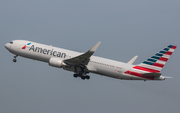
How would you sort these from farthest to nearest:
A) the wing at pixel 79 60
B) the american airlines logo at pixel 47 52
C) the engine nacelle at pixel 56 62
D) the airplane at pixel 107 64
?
the american airlines logo at pixel 47 52
the engine nacelle at pixel 56 62
the airplane at pixel 107 64
the wing at pixel 79 60

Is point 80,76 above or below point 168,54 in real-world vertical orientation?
below

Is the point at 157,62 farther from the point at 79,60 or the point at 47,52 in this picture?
the point at 47,52

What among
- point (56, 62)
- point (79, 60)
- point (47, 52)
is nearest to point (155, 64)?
point (79, 60)

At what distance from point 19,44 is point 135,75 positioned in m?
22.8

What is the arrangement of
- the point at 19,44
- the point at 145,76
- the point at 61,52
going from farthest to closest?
the point at 19,44
the point at 61,52
the point at 145,76

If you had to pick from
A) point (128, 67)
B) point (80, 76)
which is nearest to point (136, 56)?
point (128, 67)

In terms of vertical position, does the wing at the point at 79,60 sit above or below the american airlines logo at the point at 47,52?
below

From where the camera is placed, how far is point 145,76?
1708 inches

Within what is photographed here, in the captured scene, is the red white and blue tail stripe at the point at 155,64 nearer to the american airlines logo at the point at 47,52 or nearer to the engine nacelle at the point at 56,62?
the engine nacelle at the point at 56,62

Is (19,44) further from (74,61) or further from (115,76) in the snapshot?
(115,76)

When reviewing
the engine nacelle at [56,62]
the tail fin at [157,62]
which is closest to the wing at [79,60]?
the engine nacelle at [56,62]

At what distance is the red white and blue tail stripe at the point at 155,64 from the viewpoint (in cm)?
4388

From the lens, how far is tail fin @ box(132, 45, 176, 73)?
43.9m

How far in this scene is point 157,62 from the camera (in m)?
44.1
